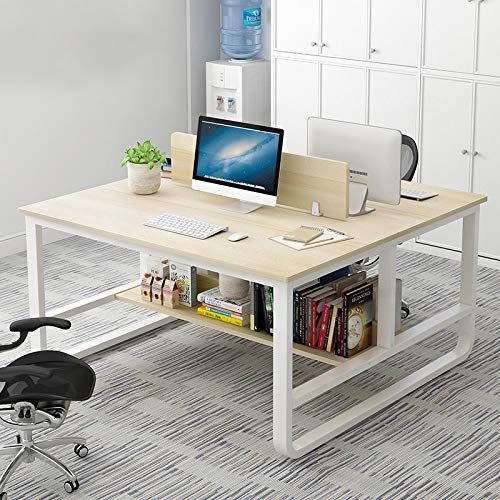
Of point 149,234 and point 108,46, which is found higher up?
point 108,46

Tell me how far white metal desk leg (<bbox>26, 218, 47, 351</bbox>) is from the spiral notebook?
1116 mm

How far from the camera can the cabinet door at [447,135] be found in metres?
5.84

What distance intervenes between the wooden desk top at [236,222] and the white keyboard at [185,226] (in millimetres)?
30

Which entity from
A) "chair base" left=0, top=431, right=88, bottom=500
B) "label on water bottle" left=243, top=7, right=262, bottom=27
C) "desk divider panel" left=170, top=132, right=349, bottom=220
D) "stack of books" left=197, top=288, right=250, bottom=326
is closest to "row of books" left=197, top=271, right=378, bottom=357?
"stack of books" left=197, top=288, right=250, bottom=326

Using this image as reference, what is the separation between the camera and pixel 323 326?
4.19 metres

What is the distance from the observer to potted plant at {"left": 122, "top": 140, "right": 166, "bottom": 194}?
15.2 ft

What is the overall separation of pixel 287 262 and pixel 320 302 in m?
0.43

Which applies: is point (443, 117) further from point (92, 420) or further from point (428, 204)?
point (92, 420)

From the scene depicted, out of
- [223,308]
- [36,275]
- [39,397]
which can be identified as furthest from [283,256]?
[36,275]

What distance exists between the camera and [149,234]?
4152mm

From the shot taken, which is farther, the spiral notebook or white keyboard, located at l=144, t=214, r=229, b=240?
white keyboard, located at l=144, t=214, r=229, b=240

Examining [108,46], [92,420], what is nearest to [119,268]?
[108,46]

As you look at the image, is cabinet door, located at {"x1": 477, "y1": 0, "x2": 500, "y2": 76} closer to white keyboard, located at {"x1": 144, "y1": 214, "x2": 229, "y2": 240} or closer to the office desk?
the office desk

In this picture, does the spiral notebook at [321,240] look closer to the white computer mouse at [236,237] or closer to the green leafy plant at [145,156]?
the white computer mouse at [236,237]
